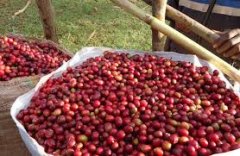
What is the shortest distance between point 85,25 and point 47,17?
301 cm

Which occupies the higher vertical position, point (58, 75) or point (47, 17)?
point (58, 75)

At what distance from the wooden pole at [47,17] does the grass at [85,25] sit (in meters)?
1.82

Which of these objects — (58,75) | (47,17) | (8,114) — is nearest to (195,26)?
(58,75)

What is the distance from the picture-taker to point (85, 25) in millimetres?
7539

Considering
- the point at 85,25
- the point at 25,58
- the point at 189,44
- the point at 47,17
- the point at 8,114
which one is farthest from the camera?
the point at 85,25

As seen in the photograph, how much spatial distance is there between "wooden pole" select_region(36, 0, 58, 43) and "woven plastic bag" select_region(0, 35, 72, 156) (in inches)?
47.1

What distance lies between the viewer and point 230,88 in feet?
9.41

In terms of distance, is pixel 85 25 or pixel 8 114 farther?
pixel 85 25

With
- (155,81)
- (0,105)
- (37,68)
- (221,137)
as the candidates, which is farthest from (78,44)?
(221,137)

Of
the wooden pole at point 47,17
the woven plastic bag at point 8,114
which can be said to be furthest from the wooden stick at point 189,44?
the wooden pole at point 47,17

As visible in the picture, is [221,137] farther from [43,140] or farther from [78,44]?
[78,44]

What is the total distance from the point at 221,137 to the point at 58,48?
7.14 ft

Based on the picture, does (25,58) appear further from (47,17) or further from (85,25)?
(85,25)

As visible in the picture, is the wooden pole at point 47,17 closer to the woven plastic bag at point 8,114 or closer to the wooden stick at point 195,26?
the woven plastic bag at point 8,114
